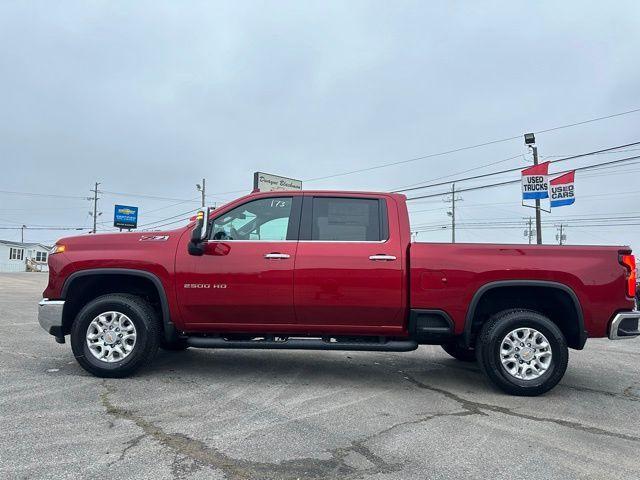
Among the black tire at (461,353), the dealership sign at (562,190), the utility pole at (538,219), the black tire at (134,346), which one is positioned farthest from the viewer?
the utility pole at (538,219)

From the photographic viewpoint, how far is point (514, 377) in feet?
16.5

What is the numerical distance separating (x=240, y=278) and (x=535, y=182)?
18.8 m

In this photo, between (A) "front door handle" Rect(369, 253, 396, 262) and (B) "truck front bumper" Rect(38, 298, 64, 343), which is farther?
(B) "truck front bumper" Rect(38, 298, 64, 343)

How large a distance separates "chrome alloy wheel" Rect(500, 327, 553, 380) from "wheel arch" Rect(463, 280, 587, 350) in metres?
0.37

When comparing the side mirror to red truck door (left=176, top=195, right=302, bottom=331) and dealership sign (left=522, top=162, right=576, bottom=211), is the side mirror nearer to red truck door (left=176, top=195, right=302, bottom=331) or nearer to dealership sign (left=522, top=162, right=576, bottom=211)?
red truck door (left=176, top=195, right=302, bottom=331)

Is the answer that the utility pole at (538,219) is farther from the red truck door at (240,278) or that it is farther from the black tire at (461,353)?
the red truck door at (240,278)

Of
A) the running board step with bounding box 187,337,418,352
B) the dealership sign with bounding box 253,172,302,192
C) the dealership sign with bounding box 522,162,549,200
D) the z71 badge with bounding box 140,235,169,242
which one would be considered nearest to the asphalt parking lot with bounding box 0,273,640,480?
the running board step with bounding box 187,337,418,352

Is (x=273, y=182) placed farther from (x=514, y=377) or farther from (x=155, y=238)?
(x=514, y=377)

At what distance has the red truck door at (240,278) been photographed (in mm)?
5188

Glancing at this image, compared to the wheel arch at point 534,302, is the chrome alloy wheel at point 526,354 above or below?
below

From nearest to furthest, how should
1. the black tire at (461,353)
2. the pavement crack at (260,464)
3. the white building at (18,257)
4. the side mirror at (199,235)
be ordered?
the pavement crack at (260,464)
the side mirror at (199,235)
the black tire at (461,353)
the white building at (18,257)

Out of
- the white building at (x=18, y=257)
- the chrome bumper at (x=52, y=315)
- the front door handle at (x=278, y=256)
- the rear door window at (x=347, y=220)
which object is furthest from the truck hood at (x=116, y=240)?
the white building at (x=18, y=257)

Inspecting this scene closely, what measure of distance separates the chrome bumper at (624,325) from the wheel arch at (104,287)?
4438mm

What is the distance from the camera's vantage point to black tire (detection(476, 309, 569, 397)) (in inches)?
197
